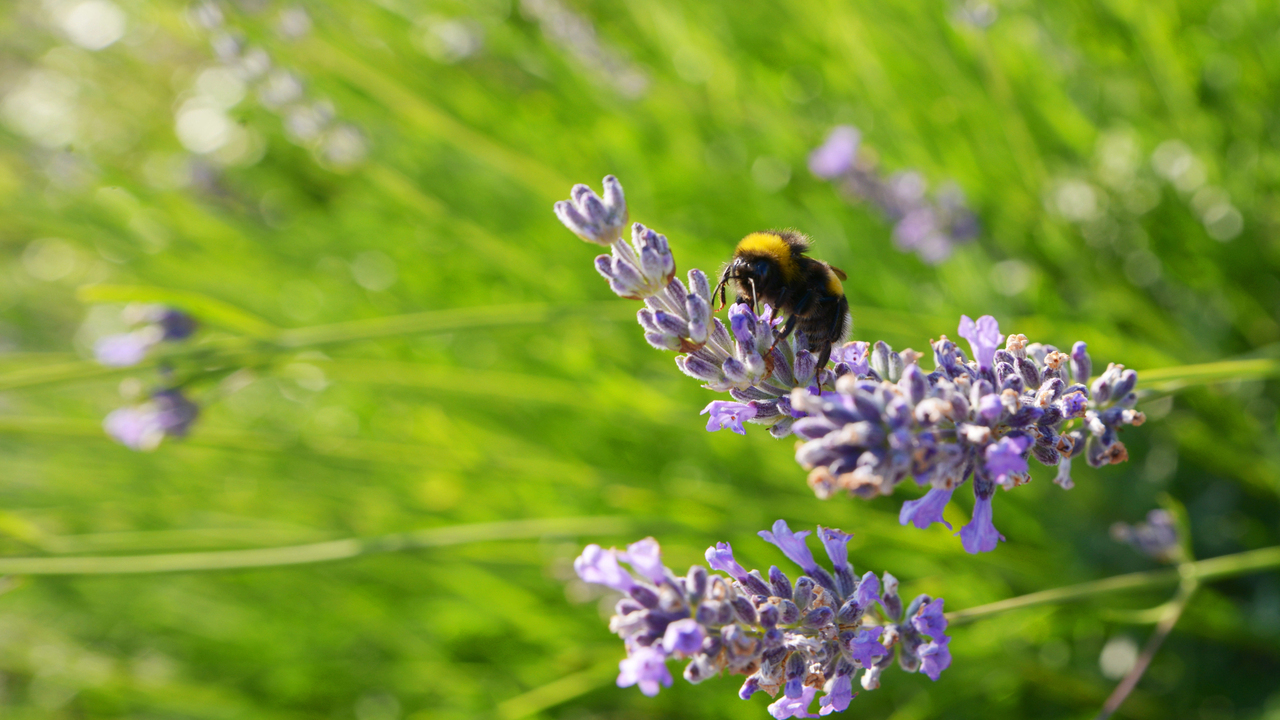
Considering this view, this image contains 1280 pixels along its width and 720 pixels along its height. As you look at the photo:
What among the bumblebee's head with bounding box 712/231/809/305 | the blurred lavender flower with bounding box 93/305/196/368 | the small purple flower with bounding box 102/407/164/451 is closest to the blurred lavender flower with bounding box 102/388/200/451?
the small purple flower with bounding box 102/407/164/451

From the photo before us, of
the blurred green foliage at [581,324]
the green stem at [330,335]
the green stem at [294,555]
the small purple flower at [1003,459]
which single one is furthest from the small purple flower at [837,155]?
the small purple flower at [1003,459]

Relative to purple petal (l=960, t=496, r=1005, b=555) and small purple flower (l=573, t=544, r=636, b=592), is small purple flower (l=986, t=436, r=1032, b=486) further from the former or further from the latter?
small purple flower (l=573, t=544, r=636, b=592)

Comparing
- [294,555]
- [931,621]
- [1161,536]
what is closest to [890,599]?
[931,621]

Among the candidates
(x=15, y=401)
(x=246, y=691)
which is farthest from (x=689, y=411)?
(x=15, y=401)

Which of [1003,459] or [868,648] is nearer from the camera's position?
[1003,459]

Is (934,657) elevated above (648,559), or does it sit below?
below

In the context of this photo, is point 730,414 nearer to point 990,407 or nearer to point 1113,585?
point 990,407
